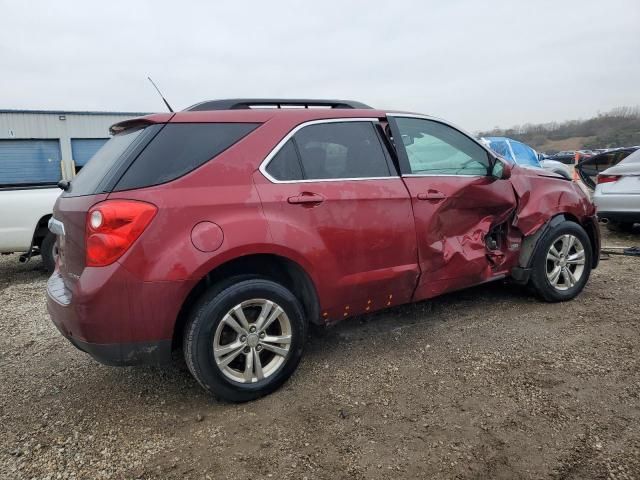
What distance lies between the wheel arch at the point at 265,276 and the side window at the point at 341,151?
22.6 inches

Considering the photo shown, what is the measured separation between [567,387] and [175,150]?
267 cm

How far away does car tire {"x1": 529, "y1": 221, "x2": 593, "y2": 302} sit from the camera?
401 cm

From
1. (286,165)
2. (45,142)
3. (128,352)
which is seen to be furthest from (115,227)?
(45,142)

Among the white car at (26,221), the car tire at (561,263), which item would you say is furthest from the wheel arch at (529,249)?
the white car at (26,221)

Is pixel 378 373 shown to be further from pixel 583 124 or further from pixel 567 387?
pixel 583 124

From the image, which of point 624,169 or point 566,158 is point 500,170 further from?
point 566,158

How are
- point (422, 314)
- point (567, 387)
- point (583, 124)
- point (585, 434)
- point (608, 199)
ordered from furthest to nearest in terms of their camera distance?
point (583, 124) < point (608, 199) < point (422, 314) < point (567, 387) < point (585, 434)

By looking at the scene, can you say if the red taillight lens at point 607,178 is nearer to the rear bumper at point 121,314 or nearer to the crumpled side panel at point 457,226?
the crumpled side panel at point 457,226

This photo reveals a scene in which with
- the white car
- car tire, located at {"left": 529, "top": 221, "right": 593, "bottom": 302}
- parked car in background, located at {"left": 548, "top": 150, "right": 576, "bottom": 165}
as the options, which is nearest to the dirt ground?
car tire, located at {"left": 529, "top": 221, "right": 593, "bottom": 302}

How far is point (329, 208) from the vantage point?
9.45 ft

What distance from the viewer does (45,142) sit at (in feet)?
69.8

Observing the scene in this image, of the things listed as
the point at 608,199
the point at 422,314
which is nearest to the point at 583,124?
the point at 608,199

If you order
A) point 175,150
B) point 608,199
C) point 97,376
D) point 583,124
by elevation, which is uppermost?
point 583,124

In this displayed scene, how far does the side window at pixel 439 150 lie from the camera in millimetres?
3426
